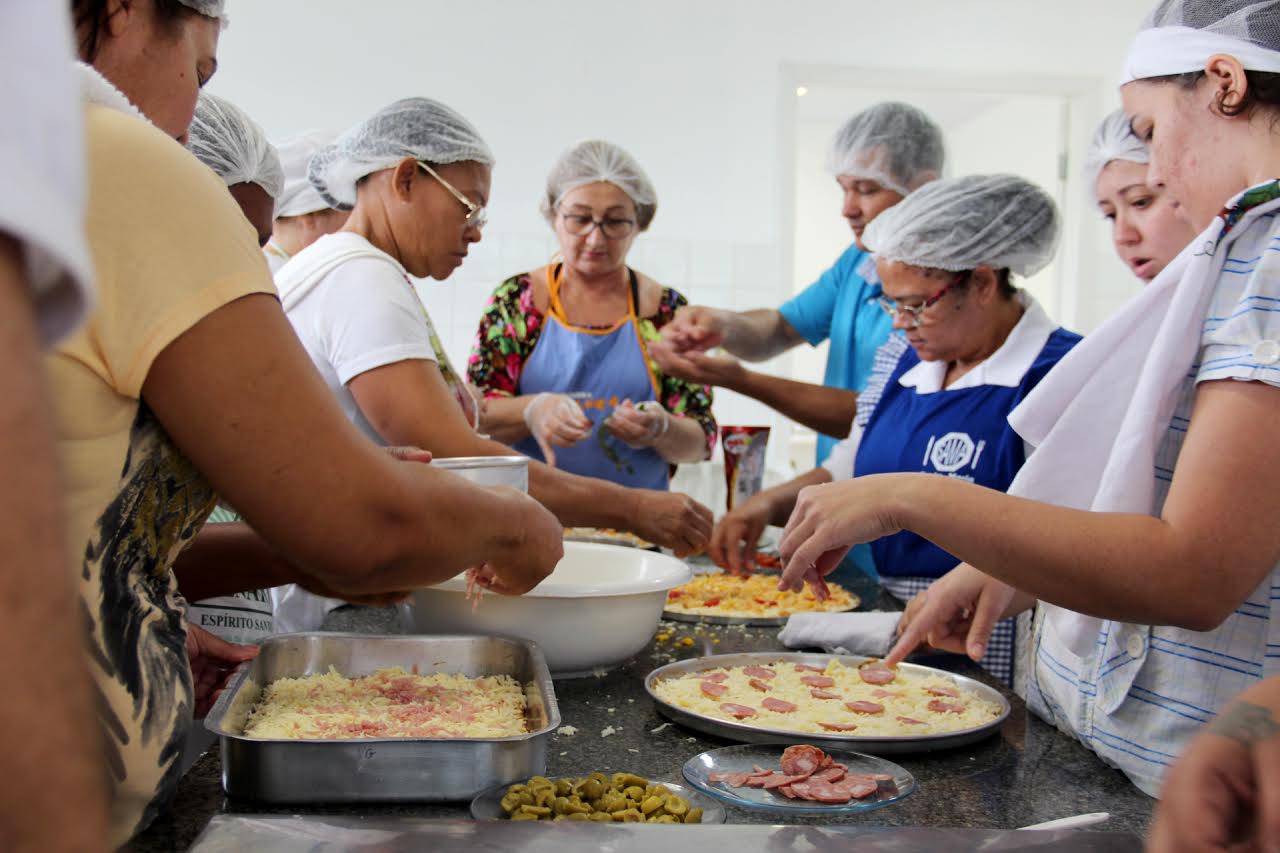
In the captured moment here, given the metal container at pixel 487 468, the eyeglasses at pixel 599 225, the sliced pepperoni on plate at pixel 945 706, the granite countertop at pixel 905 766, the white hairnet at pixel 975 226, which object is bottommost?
the granite countertop at pixel 905 766

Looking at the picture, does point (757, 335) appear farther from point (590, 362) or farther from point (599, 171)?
point (599, 171)

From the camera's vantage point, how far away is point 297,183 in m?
2.97

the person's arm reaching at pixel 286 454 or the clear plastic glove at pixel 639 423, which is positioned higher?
the person's arm reaching at pixel 286 454

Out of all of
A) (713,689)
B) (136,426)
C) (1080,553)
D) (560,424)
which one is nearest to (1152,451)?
(1080,553)

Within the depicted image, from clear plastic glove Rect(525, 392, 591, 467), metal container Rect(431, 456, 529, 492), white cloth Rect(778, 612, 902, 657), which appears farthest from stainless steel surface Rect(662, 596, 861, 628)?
clear plastic glove Rect(525, 392, 591, 467)

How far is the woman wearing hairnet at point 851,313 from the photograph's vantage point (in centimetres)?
333

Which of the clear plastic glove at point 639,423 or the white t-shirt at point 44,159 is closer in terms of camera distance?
the white t-shirt at point 44,159

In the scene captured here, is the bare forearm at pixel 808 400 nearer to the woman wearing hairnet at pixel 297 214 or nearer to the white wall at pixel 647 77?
the woman wearing hairnet at pixel 297 214

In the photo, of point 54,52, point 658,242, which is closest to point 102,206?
point 54,52

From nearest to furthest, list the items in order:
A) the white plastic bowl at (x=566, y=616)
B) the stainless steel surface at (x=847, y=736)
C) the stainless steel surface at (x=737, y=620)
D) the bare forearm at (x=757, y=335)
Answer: the stainless steel surface at (x=847, y=736)
the white plastic bowl at (x=566, y=616)
the stainless steel surface at (x=737, y=620)
the bare forearm at (x=757, y=335)

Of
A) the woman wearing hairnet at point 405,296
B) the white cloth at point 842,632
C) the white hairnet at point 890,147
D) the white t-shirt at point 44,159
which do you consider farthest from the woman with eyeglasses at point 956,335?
the white t-shirt at point 44,159

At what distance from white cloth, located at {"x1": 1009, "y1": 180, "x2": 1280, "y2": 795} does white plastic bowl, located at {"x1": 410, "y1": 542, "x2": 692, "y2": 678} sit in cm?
58

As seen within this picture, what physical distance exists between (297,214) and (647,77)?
256 centimetres

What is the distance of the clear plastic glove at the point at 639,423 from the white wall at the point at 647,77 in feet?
6.42
